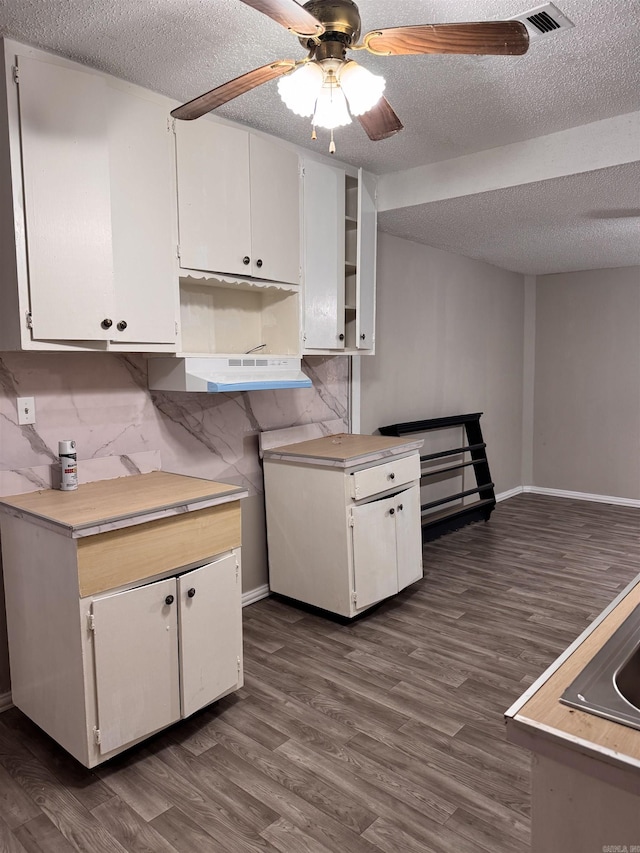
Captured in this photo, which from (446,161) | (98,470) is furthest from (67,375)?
(446,161)

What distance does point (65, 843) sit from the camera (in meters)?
1.73

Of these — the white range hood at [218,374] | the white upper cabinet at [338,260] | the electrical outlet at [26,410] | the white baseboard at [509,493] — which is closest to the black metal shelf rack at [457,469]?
the white baseboard at [509,493]

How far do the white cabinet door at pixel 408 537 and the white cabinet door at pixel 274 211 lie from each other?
135 centimetres

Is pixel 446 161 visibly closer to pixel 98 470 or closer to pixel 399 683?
pixel 98 470

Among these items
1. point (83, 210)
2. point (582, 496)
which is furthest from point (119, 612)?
point (582, 496)

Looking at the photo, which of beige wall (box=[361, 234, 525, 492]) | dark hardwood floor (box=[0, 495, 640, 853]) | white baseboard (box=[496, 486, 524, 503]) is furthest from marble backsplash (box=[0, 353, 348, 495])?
white baseboard (box=[496, 486, 524, 503])

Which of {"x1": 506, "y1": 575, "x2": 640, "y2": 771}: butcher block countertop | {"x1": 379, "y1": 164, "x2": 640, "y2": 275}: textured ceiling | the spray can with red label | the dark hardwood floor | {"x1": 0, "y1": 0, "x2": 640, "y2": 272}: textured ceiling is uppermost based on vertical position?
{"x1": 0, "y1": 0, "x2": 640, "y2": 272}: textured ceiling

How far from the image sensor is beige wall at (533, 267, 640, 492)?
18.2ft

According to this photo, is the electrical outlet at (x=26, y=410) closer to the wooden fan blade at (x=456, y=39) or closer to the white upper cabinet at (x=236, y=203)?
the white upper cabinet at (x=236, y=203)

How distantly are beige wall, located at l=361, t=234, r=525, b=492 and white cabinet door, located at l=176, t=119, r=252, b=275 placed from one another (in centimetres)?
157

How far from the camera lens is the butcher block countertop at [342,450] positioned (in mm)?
3014

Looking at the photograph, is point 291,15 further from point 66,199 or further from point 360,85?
point 66,199

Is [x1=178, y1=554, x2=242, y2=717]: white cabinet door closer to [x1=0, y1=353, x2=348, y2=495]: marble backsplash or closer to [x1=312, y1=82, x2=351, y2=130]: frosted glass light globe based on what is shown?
[x1=0, y1=353, x2=348, y2=495]: marble backsplash

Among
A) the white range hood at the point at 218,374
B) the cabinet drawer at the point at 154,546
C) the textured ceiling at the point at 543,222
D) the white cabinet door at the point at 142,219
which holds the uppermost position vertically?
the textured ceiling at the point at 543,222
